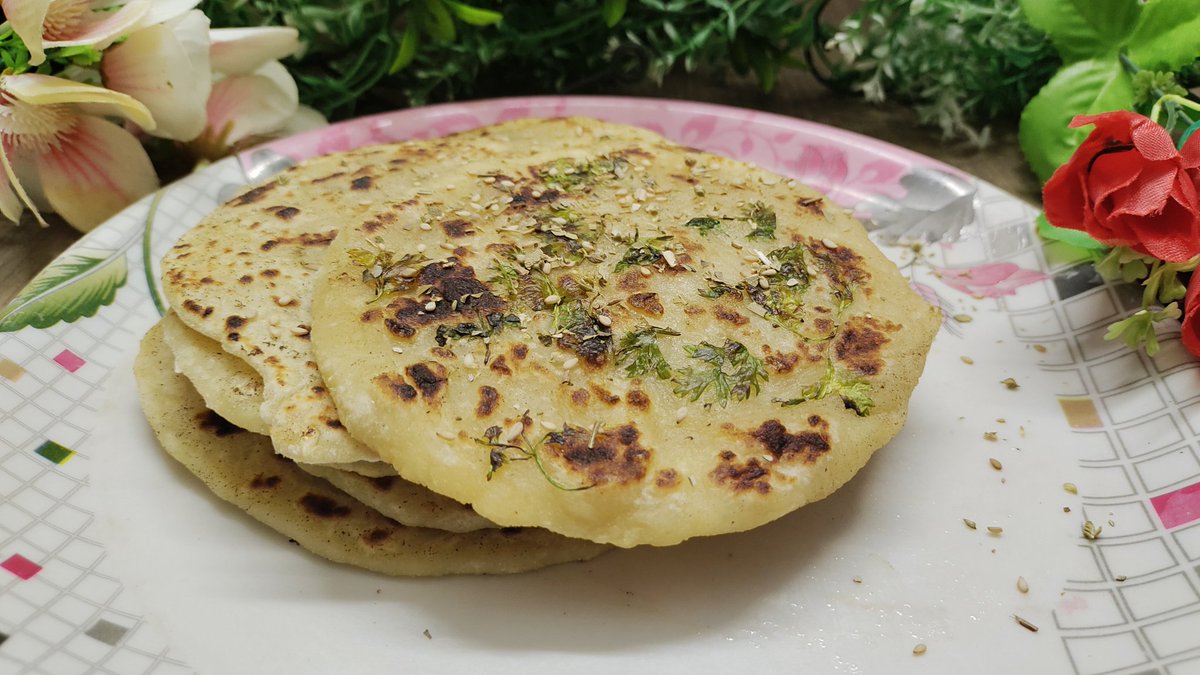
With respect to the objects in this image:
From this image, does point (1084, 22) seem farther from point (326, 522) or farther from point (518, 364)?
point (326, 522)

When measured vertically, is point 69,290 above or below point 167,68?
below

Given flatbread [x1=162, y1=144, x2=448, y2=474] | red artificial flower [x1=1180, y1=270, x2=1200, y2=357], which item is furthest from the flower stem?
flatbread [x1=162, y1=144, x2=448, y2=474]

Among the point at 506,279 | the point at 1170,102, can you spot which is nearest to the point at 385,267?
the point at 506,279

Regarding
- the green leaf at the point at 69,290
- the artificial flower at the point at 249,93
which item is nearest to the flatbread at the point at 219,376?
the green leaf at the point at 69,290

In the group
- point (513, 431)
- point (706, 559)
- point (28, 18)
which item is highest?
point (28, 18)

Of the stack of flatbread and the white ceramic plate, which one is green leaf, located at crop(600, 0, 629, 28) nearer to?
the stack of flatbread

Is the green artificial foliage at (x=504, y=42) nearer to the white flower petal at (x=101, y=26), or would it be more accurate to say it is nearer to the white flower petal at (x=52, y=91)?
the white flower petal at (x=101, y=26)

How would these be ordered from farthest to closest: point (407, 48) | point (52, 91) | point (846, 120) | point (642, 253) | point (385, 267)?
point (846, 120) → point (407, 48) → point (52, 91) → point (642, 253) → point (385, 267)
